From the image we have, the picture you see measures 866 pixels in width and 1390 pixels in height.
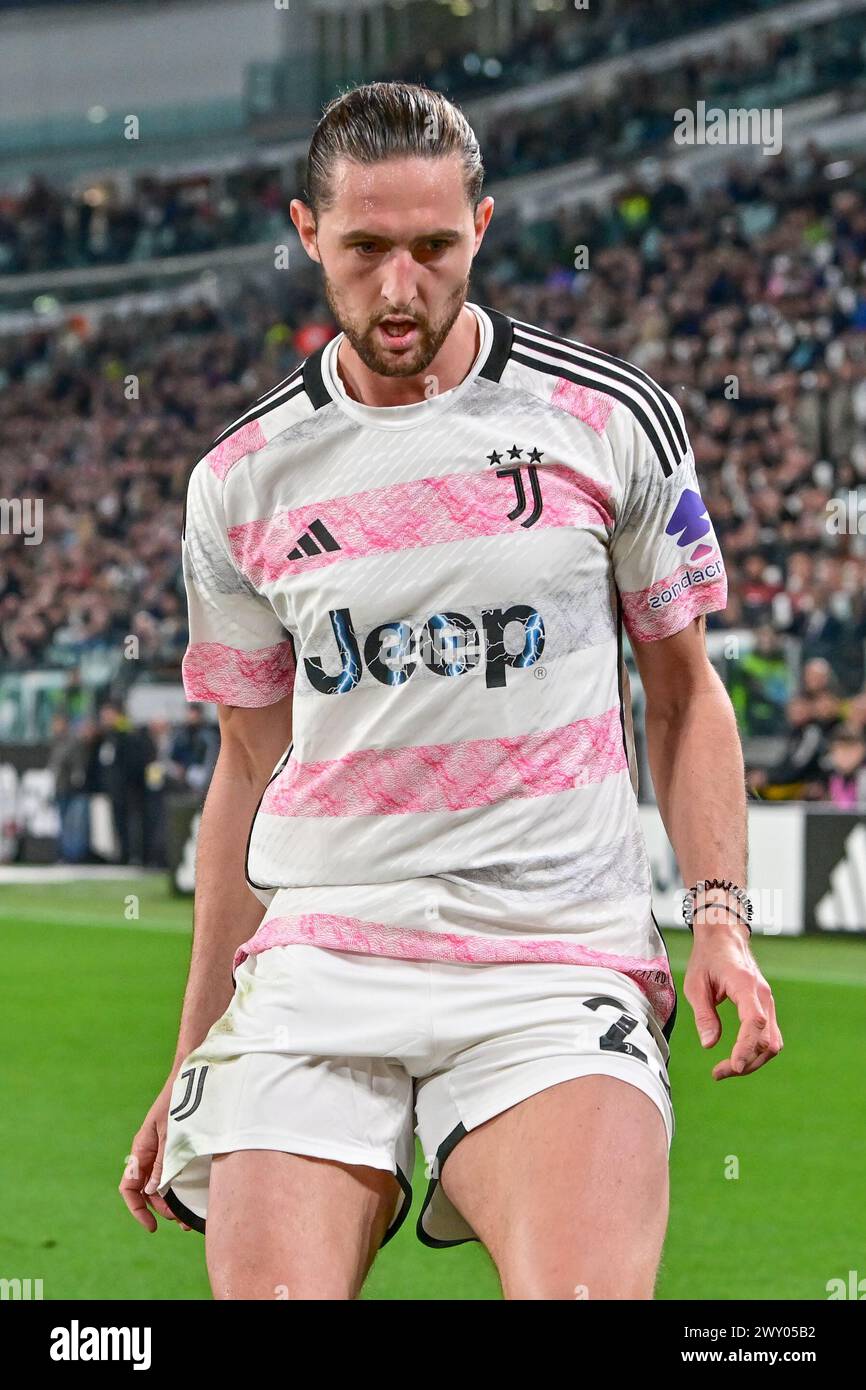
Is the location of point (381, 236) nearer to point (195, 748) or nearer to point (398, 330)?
point (398, 330)

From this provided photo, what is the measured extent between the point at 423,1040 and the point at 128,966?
903 centimetres

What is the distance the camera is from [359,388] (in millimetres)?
2771

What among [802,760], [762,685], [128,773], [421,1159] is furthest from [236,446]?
[128,773]

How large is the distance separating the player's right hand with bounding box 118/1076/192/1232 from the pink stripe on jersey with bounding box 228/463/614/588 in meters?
0.83

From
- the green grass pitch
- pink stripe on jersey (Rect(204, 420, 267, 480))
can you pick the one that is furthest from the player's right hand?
the green grass pitch

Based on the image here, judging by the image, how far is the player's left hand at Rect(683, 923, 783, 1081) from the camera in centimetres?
244

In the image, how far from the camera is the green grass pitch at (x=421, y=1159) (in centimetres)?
520

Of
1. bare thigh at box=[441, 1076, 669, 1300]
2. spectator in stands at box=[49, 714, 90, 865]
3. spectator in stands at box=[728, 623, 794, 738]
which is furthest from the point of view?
spectator in stands at box=[49, 714, 90, 865]

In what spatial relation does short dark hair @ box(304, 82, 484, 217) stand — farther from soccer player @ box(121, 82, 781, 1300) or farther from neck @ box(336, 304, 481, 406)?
neck @ box(336, 304, 481, 406)

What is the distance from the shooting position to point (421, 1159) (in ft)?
21.5

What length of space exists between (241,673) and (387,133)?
0.85 metres

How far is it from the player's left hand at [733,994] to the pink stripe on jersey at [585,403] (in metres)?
0.74

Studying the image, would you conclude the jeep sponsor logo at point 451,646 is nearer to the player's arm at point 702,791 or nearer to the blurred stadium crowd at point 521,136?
the player's arm at point 702,791
